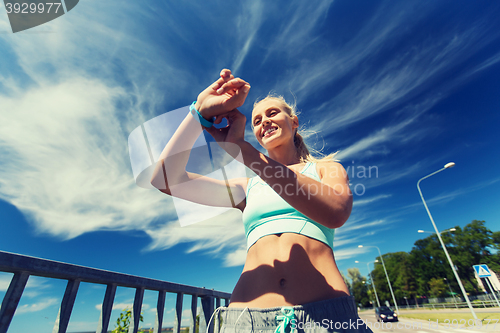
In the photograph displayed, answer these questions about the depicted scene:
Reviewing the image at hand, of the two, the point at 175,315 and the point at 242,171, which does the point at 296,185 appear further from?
the point at 175,315

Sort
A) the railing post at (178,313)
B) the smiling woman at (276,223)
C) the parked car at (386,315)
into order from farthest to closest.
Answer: the parked car at (386,315) < the railing post at (178,313) < the smiling woman at (276,223)

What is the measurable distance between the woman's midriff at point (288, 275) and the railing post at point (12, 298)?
3.99ft

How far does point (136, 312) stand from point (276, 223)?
5.54ft

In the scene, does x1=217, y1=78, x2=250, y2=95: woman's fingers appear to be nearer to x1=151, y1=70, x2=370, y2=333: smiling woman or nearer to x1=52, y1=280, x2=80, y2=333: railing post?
x1=151, y1=70, x2=370, y2=333: smiling woman

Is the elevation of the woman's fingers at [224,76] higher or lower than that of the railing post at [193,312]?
higher

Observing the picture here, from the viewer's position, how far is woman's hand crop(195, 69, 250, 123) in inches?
44.8

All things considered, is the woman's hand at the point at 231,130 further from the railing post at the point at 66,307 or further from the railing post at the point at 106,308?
the railing post at the point at 106,308

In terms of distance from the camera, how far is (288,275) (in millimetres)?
1131

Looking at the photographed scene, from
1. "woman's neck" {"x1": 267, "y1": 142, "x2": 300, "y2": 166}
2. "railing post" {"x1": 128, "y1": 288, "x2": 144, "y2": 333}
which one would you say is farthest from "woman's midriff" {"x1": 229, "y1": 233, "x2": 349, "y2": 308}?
"railing post" {"x1": 128, "y1": 288, "x2": 144, "y2": 333}

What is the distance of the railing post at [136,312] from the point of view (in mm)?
1894

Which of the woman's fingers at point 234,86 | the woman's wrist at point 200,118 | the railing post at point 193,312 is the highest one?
the woman's fingers at point 234,86

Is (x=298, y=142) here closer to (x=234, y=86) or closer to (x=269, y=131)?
(x=269, y=131)

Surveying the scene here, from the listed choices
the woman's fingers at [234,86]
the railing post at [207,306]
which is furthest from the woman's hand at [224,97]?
the railing post at [207,306]

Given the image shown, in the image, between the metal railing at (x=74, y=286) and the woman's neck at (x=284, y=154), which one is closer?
the metal railing at (x=74, y=286)
